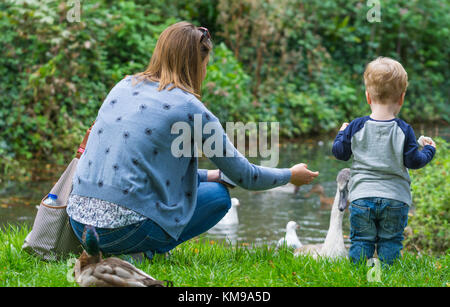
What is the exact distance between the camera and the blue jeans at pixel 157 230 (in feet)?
9.17

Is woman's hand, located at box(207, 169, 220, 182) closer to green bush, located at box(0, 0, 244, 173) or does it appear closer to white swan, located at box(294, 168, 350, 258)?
white swan, located at box(294, 168, 350, 258)

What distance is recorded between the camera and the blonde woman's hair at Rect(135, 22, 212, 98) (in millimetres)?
2840

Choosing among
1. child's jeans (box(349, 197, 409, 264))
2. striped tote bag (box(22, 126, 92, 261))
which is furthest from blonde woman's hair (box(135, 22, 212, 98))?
child's jeans (box(349, 197, 409, 264))

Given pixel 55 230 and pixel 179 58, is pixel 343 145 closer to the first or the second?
pixel 179 58

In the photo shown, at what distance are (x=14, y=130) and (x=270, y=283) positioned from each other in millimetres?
5884

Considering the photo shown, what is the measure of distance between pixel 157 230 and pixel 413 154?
1287 mm

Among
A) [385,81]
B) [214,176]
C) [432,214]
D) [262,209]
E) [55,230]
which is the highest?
[385,81]

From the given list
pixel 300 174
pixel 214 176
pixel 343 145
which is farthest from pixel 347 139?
pixel 214 176

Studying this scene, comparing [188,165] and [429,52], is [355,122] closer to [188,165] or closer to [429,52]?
[188,165]

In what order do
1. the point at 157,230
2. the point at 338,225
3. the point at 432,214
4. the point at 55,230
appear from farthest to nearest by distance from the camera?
the point at 432,214
the point at 338,225
the point at 55,230
the point at 157,230

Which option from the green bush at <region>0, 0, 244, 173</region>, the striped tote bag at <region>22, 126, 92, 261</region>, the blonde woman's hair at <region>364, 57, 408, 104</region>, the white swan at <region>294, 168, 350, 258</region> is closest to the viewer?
the striped tote bag at <region>22, 126, 92, 261</region>

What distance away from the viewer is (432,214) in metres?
4.84

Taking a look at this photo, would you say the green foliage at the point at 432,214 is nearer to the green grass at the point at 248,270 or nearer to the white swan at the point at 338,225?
the white swan at the point at 338,225

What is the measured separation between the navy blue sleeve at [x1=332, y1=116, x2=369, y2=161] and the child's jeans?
269 mm
